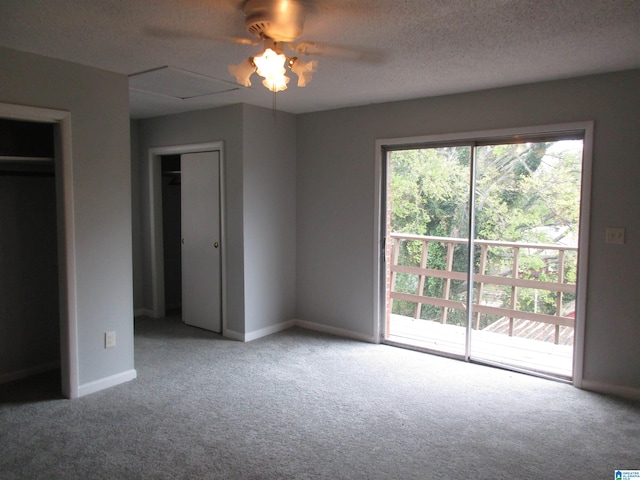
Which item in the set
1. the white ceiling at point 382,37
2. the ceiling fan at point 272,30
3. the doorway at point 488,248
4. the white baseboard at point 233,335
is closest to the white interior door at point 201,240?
the white baseboard at point 233,335

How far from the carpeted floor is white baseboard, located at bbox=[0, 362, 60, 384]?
116mm

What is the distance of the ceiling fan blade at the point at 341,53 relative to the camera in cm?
279

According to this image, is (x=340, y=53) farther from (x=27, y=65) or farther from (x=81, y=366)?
(x=81, y=366)

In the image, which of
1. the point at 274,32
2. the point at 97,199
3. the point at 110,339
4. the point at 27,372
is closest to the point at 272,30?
the point at 274,32

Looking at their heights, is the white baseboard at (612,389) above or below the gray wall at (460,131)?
below

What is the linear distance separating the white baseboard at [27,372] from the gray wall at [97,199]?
2.38 feet

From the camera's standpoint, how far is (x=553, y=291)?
4520mm

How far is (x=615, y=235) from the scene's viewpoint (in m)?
3.43

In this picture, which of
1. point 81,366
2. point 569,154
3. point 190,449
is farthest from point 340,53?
point 81,366

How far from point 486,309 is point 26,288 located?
13.9 feet

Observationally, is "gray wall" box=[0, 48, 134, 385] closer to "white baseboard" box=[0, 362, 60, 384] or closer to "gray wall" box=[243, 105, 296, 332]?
"white baseboard" box=[0, 362, 60, 384]

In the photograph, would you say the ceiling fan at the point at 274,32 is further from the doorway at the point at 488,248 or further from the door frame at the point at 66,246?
the doorway at the point at 488,248

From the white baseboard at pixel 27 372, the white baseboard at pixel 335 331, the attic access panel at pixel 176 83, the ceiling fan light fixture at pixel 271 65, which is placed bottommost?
the white baseboard at pixel 27 372

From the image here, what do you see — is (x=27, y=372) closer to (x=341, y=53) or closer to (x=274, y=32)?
(x=274, y=32)
